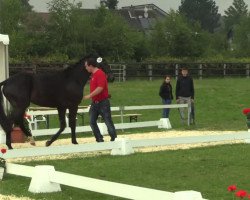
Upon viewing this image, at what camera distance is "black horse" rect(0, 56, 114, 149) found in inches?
464

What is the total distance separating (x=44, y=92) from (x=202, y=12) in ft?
438

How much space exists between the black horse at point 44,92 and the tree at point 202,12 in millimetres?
129970

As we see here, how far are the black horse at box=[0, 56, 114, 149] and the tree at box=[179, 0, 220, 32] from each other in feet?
426

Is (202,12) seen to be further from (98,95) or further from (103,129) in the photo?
(98,95)

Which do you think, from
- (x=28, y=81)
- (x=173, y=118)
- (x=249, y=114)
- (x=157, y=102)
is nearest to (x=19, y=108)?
(x=28, y=81)

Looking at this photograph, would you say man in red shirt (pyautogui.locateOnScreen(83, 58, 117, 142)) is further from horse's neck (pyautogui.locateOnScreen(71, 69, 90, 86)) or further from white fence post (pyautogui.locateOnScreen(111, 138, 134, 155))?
white fence post (pyautogui.locateOnScreen(111, 138, 134, 155))

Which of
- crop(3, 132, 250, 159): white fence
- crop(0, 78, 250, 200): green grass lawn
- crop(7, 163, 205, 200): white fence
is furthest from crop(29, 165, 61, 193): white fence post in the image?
crop(3, 132, 250, 159): white fence

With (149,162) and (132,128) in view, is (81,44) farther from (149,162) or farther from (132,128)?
(149,162)

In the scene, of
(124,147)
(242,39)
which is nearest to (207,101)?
(124,147)

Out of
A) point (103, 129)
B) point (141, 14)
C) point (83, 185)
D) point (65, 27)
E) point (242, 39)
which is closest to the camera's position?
point (83, 185)

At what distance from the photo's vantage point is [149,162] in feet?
34.0

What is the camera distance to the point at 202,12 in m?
143

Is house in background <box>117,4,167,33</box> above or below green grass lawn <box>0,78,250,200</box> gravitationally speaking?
above

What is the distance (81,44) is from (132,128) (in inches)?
1187
